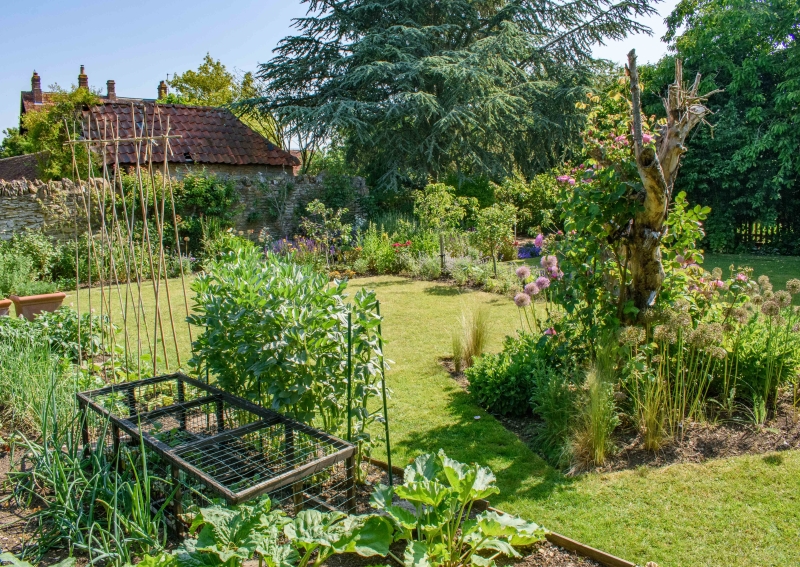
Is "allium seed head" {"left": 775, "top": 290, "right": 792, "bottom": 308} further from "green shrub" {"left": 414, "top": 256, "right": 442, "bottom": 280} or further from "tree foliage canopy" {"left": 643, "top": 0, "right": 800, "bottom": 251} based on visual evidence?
"tree foliage canopy" {"left": 643, "top": 0, "right": 800, "bottom": 251}

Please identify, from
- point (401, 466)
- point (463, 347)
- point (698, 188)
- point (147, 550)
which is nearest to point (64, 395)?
point (147, 550)

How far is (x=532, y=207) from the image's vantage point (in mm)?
16375

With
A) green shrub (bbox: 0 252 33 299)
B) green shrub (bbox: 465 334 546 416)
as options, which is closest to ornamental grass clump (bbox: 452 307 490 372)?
green shrub (bbox: 465 334 546 416)

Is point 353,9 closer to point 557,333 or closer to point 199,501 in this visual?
point 557,333

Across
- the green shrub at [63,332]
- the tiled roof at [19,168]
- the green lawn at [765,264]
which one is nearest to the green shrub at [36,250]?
the green shrub at [63,332]

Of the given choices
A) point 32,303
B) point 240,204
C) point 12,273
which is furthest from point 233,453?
point 240,204

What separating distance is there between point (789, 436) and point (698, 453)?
63 cm

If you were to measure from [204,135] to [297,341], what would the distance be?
48.0ft

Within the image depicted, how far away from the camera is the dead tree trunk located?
11.6 ft

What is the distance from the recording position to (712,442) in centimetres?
356

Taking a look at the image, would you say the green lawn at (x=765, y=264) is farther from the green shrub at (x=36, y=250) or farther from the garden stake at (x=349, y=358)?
the green shrub at (x=36, y=250)

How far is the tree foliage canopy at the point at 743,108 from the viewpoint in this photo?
11.7 meters

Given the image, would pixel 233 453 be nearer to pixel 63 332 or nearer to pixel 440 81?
pixel 63 332

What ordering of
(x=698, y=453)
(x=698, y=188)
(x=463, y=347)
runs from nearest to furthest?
(x=698, y=453) → (x=463, y=347) → (x=698, y=188)
